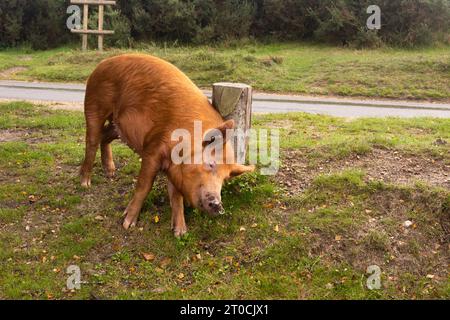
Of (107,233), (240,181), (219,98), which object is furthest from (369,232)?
(107,233)

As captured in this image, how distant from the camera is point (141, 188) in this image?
18.8 ft

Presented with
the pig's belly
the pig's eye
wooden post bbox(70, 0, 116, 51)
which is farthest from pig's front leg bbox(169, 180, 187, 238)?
wooden post bbox(70, 0, 116, 51)

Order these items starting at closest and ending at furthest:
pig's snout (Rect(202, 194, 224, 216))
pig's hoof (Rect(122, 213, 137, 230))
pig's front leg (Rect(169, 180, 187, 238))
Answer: pig's snout (Rect(202, 194, 224, 216))
pig's front leg (Rect(169, 180, 187, 238))
pig's hoof (Rect(122, 213, 137, 230))

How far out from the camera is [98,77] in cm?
638

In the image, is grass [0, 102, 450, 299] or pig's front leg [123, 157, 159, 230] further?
pig's front leg [123, 157, 159, 230]

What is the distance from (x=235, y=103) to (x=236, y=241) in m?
1.57

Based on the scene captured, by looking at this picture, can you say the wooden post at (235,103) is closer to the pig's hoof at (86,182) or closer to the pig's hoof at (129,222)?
the pig's hoof at (129,222)

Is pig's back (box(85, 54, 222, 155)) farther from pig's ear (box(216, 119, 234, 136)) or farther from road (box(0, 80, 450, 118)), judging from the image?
road (box(0, 80, 450, 118))

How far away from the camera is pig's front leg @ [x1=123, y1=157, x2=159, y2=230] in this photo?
5527 mm

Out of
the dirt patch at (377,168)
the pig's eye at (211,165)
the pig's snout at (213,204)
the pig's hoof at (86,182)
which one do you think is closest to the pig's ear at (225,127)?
the pig's eye at (211,165)

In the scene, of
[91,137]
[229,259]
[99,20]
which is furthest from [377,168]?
[99,20]

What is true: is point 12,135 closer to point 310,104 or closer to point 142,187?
point 142,187

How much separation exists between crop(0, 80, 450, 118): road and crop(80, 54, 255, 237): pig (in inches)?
261

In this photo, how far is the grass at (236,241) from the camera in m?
5.13
